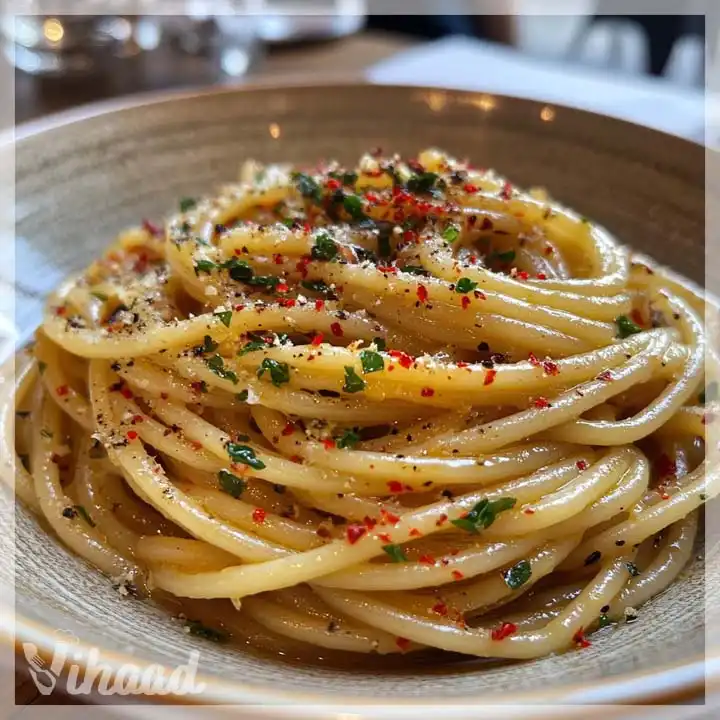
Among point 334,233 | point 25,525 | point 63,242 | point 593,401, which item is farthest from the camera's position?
point 63,242

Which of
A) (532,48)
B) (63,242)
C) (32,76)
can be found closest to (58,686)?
(63,242)

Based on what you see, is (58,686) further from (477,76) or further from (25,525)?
(477,76)

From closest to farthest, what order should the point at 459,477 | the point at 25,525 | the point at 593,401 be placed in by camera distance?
1. the point at 459,477
2. the point at 593,401
3. the point at 25,525

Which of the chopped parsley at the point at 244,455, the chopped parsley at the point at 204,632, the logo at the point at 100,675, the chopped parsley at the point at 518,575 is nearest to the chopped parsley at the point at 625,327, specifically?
the chopped parsley at the point at 518,575

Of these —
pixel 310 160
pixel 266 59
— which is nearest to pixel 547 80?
pixel 266 59

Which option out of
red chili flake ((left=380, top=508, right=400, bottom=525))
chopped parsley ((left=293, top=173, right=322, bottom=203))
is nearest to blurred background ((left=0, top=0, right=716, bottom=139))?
chopped parsley ((left=293, top=173, right=322, bottom=203))

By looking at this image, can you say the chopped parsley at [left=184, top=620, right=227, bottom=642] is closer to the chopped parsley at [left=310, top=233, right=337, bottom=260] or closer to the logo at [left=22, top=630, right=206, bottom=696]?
the logo at [left=22, top=630, right=206, bottom=696]

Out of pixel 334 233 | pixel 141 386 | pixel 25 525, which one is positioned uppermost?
pixel 334 233
